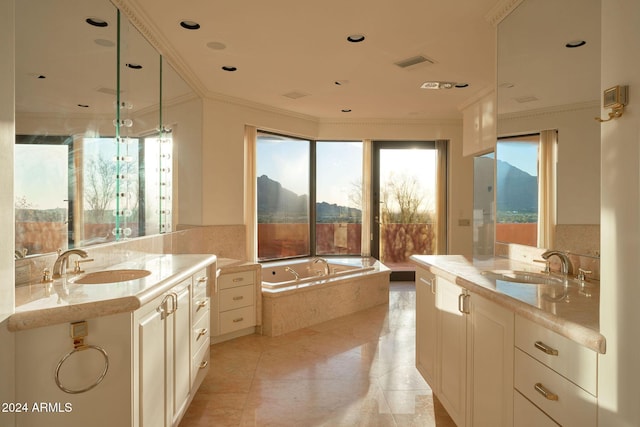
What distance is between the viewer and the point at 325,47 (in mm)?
3072

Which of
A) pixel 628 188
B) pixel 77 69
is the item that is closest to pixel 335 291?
pixel 77 69

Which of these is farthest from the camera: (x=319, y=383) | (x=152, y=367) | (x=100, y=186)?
(x=319, y=383)

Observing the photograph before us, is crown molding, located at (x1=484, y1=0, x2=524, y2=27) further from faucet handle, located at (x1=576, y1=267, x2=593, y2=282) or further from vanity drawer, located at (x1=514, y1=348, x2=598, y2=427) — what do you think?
vanity drawer, located at (x1=514, y1=348, x2=598, y2=427)

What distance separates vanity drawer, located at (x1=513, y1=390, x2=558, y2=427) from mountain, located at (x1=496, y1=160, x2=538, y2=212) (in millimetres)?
1142

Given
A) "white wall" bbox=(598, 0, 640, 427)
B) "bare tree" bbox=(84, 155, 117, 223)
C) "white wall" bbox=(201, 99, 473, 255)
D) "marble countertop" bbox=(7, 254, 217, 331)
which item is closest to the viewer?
"white wall" bbox=(598, 0, 640, 427)

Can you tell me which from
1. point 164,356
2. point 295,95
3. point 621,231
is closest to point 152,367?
point 164,356

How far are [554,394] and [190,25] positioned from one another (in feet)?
9.91

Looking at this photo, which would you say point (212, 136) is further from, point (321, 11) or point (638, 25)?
point (638, 25)

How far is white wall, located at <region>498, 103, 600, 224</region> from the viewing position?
5.61 ft

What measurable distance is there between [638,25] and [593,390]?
99 centimetres

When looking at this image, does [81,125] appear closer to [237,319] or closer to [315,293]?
[237,319]

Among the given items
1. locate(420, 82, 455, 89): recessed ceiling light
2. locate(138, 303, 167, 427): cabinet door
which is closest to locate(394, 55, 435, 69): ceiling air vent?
locate(420, 82, 455, 89): recessed ceiling light

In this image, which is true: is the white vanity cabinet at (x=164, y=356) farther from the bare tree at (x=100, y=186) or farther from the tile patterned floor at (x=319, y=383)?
the bare tree at (x=100, y=186)

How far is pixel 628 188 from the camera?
961 millimetres
